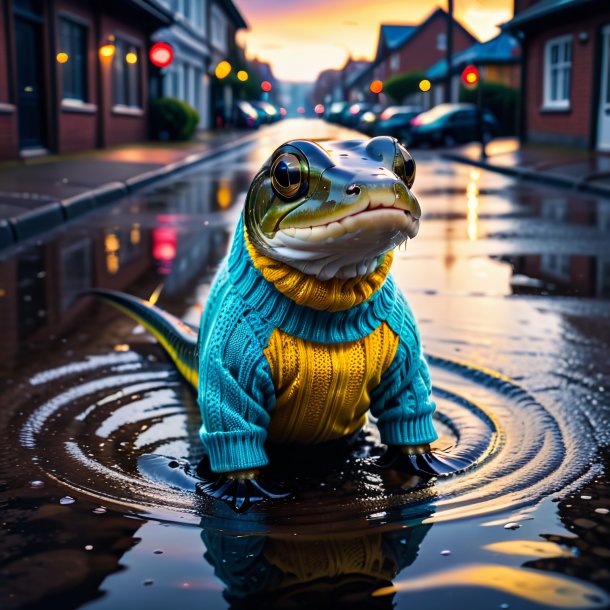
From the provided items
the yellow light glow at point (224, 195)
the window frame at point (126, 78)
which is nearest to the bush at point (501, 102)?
the window frame at point (126, 78)

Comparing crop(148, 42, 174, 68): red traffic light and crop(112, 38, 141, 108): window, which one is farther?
crop(148, 42, 174, 68): red traffic light

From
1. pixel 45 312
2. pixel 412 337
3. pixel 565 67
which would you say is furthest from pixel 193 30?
pixel 412 337

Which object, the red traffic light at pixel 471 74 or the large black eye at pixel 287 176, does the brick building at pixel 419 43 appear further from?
the large black eye at pixel 287 176

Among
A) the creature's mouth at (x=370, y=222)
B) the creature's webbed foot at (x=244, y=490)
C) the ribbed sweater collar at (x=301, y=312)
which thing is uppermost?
the creature's mouth at (x=370, y=222)

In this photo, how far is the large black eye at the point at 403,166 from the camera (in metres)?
2.33

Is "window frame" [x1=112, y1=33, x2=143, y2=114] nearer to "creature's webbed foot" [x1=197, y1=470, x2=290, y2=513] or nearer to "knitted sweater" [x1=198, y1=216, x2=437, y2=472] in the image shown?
"knitted sweater" [x1=198, y1=216, x2=437, y2=472]

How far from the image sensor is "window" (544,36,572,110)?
25344 millimetres

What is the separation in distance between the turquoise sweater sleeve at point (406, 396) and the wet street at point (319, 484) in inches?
5.6

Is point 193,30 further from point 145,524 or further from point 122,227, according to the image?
point 145,524

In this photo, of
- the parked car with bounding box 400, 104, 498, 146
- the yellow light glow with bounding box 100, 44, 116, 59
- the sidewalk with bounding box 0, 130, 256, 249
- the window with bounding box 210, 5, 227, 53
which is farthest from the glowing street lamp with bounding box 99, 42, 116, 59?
the window with bounding box 210, 5, 227, 53

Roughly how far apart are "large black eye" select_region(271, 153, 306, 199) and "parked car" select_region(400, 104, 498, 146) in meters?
27.8

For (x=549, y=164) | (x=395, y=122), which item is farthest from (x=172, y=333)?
(x=395, y=122)

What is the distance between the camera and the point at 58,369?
399 cm

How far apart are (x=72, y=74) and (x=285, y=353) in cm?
2117
